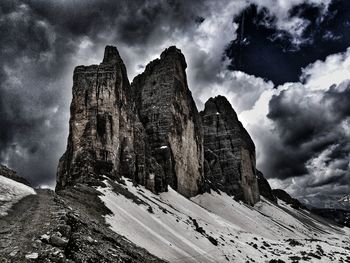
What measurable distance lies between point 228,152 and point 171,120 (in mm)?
56484

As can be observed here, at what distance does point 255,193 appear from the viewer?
470ft

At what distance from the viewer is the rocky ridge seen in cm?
5897

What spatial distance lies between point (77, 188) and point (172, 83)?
62.7m

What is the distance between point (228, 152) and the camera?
5492 inches

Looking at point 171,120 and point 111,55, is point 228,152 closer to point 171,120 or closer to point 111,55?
point 171,120

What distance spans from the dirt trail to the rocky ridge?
962 inches

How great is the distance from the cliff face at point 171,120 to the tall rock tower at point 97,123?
58.4 ft

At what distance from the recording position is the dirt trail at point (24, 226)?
Result: 38.3 ft

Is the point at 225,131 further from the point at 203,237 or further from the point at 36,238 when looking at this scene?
the point at 36,238

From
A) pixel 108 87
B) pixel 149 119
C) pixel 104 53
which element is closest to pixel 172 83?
pixel 149 119

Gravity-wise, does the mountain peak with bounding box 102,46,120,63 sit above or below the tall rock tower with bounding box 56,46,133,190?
above

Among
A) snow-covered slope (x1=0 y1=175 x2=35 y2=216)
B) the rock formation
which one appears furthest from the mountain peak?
the rock formation

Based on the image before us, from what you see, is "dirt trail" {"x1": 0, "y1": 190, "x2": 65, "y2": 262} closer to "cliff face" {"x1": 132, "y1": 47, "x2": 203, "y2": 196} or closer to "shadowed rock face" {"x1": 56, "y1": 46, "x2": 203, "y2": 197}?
"shadowed rock face" {"x1": 56, "y1": 46, "x2": 203, "y2": 197}

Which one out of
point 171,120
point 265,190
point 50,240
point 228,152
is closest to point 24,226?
point 50,240
